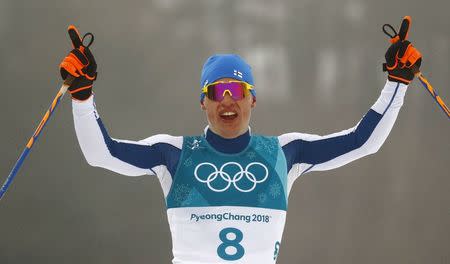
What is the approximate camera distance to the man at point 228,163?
2016 millimetres

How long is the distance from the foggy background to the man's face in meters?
1.57

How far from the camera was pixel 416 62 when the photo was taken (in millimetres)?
2008

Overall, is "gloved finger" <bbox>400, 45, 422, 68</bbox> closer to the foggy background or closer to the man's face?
the man's face

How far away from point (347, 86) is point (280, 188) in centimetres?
178

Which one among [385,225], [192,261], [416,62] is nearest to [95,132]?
[192,261]

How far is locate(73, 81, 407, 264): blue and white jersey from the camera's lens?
2018 millimetres

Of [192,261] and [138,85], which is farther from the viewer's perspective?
[138,85]

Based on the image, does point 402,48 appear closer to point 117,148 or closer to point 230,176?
point 230,176

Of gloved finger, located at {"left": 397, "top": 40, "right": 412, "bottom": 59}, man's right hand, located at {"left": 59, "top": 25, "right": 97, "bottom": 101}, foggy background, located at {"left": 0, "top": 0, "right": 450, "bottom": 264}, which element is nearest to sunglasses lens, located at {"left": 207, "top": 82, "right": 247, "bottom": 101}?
man's right hand, located at {"left": 59, "top": 25, "right": 97, "bottom": 101}

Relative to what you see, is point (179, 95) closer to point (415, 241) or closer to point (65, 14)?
point (65, 14)

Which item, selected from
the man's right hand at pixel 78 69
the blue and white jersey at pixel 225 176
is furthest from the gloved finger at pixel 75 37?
the blue and white jersey at pixel 225 176

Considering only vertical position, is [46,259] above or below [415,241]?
below

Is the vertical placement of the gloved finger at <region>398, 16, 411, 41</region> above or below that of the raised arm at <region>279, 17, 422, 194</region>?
above

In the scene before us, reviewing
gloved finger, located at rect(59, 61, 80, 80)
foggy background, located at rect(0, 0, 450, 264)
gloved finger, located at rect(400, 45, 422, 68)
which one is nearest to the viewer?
gloved finger, located at rect(59, 61, 80, 80)
